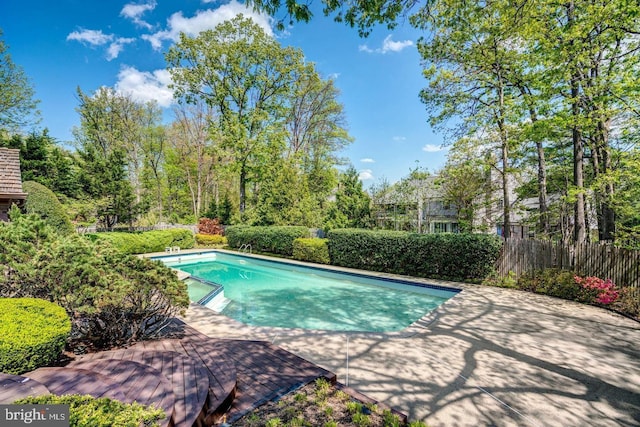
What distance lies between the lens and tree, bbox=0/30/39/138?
63.7 feet

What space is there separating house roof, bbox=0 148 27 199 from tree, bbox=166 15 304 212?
12.7 metres

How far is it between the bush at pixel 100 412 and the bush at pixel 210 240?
723 inches

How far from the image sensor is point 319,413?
2684mm

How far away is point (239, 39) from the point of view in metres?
20.6

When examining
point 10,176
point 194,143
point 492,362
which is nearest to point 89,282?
point 492,362

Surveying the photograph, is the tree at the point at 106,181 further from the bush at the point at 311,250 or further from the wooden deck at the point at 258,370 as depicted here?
the wooden deck at the point at 258,370

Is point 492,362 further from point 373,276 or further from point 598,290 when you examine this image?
point 373,276

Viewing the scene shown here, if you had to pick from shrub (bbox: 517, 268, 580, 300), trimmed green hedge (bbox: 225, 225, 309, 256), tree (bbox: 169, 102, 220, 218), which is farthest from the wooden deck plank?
tree (bbox: 169, 102, 220, 218)

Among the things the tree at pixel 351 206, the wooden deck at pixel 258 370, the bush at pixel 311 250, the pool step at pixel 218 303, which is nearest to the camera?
the wooden deck at pixel 258 370

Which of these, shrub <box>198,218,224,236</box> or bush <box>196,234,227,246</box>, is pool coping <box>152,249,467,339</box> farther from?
shrub <box>198,218,224,236</box>

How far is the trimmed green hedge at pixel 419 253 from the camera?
907 cm

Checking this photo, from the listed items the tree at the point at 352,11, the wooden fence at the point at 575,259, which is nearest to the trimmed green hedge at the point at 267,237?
the wooden fence at the point at 575,259

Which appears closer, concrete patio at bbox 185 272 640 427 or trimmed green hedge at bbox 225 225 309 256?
concrete patio at bbox 185 272 640 427

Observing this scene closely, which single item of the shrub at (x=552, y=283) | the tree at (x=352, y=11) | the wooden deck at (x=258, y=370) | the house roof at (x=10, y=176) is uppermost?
the tree at (x=352, y=11)
